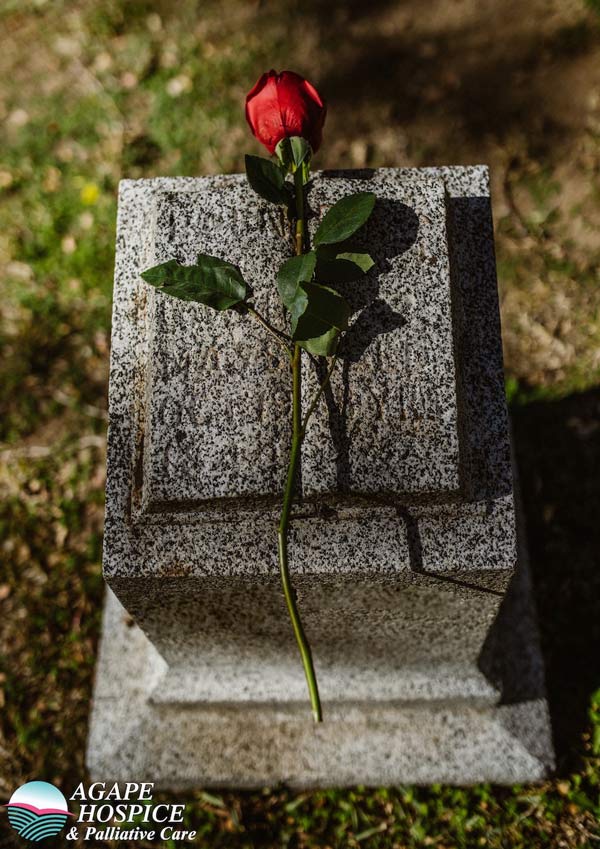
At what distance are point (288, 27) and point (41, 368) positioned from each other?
2249mm

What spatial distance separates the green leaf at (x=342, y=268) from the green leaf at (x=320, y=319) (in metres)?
0.09

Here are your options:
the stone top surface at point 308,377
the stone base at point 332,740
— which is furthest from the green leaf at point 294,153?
the stone base at point 332,740

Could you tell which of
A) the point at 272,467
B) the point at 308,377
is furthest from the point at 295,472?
the point at 308,377

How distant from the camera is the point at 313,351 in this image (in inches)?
54.2

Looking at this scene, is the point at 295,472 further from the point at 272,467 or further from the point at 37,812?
the point at 37,812

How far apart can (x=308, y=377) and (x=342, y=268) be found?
8.5 inches

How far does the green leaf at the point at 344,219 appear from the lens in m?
1.43

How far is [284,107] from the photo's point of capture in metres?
1.38

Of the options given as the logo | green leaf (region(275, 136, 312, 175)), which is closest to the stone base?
the logo

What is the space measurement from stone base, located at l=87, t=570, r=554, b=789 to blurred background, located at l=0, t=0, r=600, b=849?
0.39ft

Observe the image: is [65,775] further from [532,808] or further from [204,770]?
[532,808]

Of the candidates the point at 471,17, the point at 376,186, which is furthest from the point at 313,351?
the point at 471,17

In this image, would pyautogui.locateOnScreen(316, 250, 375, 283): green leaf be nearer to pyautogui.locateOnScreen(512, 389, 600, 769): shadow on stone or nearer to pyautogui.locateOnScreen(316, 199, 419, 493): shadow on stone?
pyautogui.locateOnScreen(316, 199, 419, 493): shadow on stone

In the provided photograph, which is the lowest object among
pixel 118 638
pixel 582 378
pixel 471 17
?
pixel 118 638
